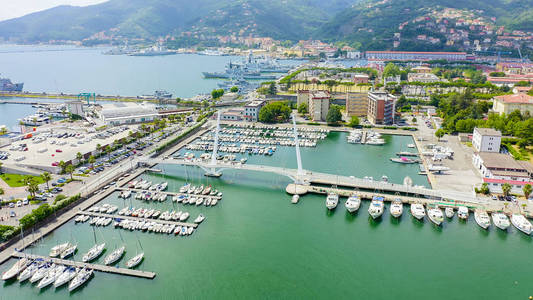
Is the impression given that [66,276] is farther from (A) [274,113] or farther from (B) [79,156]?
(A) [274,113]

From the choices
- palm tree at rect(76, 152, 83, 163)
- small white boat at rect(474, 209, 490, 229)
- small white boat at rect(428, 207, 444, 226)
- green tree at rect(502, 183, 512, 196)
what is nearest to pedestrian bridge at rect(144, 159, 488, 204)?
small white boat at rect(474, 209, 490, 229)

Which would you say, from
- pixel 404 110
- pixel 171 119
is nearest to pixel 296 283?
pixel 171 119

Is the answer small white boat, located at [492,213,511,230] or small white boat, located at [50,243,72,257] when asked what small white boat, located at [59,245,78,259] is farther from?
small white boat, located at [492,213,511,230]

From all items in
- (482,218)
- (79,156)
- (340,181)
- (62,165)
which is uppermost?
(79,156)

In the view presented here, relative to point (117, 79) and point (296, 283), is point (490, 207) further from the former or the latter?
point (117, 79)

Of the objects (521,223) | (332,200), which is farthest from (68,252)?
(521,223)

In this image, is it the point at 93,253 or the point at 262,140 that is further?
the point at 262,140

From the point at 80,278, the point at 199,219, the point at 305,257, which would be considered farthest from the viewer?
the point at 199,219
